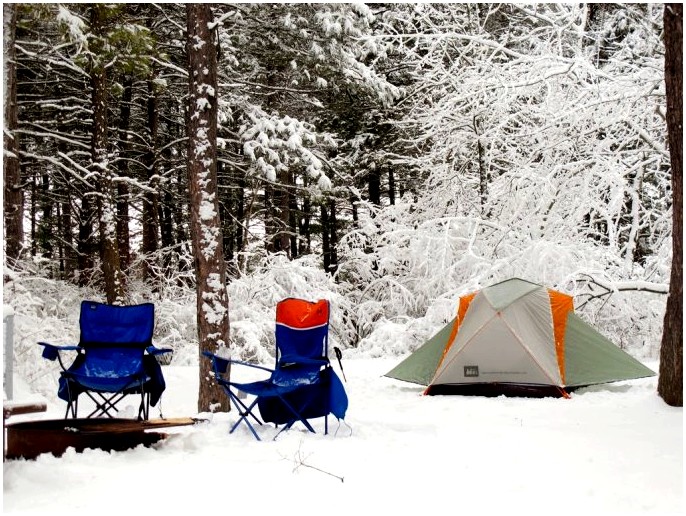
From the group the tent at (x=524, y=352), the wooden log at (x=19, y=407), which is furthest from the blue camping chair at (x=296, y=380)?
the tent at (x=524, y=352)

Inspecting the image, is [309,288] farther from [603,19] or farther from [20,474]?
[20,474]

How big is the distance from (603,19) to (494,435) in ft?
28.9

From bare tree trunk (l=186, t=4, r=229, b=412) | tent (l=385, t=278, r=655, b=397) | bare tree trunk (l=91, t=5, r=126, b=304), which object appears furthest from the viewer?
bare tree trunk (l=91, t=5, r=126, b=304)

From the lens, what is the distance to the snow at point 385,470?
10.1 feet

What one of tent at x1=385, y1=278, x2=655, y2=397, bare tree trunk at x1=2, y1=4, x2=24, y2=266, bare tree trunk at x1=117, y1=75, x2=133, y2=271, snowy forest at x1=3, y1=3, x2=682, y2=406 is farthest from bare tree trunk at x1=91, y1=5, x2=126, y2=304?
tent at x1=385, y1=278, x2=655, y2=397

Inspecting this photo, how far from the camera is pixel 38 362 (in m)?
7.04

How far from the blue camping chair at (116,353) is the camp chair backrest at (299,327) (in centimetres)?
85

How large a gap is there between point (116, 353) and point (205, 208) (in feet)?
4.55

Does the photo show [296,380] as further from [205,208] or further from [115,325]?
[205,208]

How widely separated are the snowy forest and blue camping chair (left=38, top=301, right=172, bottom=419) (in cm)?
66

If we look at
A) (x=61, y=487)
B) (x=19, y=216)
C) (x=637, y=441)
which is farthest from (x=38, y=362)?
(x=637, y=441)

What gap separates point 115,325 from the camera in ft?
17.0

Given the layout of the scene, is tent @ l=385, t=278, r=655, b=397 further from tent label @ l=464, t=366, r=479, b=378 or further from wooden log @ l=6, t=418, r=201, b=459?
wooden log @ l=6, t=418, r=201, b=459

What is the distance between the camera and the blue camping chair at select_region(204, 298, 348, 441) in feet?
14.8
